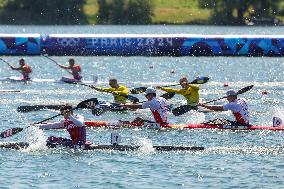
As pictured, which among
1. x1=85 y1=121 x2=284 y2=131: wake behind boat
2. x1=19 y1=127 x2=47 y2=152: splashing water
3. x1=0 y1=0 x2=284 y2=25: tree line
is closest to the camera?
x1=19 y1=127 x2=47 y2=152: splashing water

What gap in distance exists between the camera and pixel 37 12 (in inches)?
5571

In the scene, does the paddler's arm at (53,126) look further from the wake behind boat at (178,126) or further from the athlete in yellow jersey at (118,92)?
the athlete in yellow jersey at (118,92)

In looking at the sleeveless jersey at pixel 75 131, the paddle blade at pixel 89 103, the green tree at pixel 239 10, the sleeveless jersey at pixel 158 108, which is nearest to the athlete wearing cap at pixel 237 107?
the sleeveless jersey at pixel 158 108

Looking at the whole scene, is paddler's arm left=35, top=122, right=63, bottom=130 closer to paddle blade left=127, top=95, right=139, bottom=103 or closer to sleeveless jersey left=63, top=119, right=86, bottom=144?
sleeveless jersey left=63, top=119, right=86, bottom=144

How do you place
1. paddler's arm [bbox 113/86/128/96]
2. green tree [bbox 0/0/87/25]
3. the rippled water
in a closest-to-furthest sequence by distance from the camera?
1. the rippled water
2. paddler's arm [bbox 113/86/128/96]
3. green tree [bbox 0/0/87/25]

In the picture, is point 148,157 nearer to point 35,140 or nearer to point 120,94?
point 35,140

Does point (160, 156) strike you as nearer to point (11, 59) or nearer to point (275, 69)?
point (275, 69)

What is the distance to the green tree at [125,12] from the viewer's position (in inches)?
5571

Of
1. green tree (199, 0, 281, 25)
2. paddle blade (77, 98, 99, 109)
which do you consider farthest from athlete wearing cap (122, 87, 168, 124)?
green tree (199, 0, 281, 25)

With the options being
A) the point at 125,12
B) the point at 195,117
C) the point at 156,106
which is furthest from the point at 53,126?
the point at 125,12

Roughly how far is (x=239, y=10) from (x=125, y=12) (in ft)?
52.5

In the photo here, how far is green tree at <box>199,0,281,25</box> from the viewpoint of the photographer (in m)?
138

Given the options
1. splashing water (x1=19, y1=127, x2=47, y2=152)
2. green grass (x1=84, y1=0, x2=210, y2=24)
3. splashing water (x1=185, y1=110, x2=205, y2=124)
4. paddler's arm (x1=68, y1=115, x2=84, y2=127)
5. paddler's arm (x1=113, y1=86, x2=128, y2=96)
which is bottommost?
splashing water (x1=185, y1=110, x2=205, y2=124)

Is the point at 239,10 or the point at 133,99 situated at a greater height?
the point at 239,10
